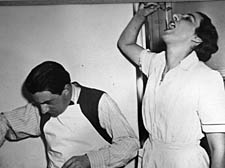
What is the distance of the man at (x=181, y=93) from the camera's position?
3.37ft

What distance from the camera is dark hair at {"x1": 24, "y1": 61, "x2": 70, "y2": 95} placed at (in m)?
1.06

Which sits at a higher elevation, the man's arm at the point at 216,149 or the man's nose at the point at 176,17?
the man's nose at the point at 176,17

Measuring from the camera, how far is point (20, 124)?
1083 mm

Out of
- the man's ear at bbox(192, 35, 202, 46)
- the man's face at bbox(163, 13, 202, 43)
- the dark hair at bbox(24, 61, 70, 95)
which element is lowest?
the dark hair at bbox(24, 61, 70, 95)

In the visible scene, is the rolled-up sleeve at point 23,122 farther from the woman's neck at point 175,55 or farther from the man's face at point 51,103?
the woman's neck at point 175,55

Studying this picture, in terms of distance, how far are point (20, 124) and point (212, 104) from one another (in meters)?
0.50

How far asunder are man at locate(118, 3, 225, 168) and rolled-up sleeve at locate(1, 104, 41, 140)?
0.93ft

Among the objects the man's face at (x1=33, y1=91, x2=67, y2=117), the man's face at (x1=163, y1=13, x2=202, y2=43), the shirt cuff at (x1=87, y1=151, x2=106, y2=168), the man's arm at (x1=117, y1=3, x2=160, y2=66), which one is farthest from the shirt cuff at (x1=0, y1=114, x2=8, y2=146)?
the man's face at (x1=163, y1=13, x2=202, y2=43)

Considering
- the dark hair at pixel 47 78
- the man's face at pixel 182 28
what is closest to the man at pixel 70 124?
the dark hair at pixel 47 78

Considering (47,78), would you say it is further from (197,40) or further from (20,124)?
(197,40)

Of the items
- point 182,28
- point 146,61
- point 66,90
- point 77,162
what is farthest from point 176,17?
point 77,162

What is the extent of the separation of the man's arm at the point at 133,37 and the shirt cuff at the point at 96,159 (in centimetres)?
26

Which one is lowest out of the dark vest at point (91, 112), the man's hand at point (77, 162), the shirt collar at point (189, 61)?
the man's hand at point (77, 162)

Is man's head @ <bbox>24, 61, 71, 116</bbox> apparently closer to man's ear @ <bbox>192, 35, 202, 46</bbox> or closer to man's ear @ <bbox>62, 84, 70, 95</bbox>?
man's ear @ <bbox>62, 84, 70, 95</bbox>
